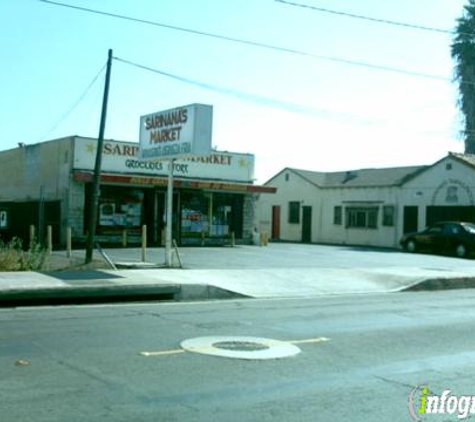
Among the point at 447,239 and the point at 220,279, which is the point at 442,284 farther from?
the point at 447,239

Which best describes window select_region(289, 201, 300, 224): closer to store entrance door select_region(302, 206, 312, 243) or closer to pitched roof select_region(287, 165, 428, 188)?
store entrance door select_region(302, 206, 312, 243)

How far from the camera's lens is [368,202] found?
4147 centimetres

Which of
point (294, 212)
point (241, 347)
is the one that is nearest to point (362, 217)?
point (294, 212)

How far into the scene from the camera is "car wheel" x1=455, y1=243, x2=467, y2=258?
31766mm

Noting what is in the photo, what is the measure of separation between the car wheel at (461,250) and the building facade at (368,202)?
4.73m

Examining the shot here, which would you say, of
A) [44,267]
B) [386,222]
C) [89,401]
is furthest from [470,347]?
[386,222]

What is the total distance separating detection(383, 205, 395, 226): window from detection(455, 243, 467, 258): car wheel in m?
8.10

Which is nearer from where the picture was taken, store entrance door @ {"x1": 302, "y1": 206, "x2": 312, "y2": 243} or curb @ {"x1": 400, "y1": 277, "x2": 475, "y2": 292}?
curb @ {"x1": 400, "y1": 277, "x2": 475, "y2": 292}

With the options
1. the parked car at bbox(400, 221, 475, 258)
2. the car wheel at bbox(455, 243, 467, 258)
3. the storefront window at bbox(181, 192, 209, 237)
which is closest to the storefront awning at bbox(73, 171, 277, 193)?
the storefront window at bbox(181, 192, 209, 237)

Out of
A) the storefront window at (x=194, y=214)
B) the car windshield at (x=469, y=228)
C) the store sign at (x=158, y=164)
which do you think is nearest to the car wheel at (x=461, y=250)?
the car windshield at (x=469, y=228)

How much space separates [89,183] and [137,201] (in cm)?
237

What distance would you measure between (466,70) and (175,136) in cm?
3931

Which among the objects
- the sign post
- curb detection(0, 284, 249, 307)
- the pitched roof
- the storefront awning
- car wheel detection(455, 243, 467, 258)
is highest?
the pitched roof

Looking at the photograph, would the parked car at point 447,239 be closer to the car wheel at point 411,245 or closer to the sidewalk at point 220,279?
the car wheel at point 411,245
